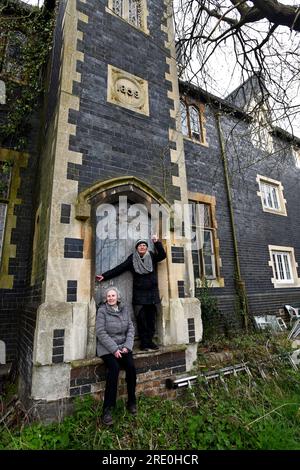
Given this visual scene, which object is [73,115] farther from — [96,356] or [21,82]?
[96,356]

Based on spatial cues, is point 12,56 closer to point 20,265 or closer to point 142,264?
point 20,265

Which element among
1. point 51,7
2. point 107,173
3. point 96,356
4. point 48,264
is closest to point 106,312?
point 96,356

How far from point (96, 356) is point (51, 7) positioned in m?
8.98

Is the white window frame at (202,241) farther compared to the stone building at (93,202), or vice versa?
the white window frame at (202,241)

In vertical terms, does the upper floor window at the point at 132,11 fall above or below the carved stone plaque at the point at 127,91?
above

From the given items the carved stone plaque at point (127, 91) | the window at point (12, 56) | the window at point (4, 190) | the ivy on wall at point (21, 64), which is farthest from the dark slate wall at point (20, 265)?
the carved stone plaque at point (127, 91)

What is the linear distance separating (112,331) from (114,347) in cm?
24

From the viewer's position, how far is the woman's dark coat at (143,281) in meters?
4.33

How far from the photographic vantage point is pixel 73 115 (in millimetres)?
4512

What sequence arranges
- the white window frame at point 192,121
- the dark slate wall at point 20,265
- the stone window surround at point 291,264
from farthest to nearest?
the stone window surround at point 291,264 < the white window frame at point 192,121 < the dark slate wall at point 20,265

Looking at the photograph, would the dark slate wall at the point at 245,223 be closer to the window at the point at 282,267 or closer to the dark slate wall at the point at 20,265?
the window at the point at 282,267

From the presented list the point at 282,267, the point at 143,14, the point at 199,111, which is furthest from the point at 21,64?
the point at 282,267

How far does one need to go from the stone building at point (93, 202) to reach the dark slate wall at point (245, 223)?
1.60 metres

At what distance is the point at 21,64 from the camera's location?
6449 millimetres
